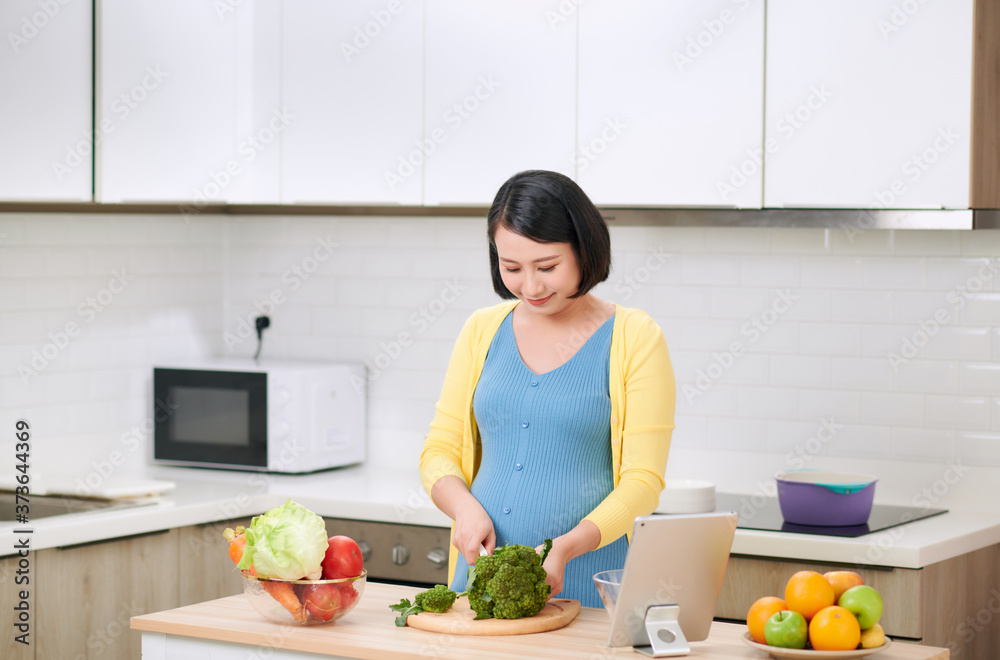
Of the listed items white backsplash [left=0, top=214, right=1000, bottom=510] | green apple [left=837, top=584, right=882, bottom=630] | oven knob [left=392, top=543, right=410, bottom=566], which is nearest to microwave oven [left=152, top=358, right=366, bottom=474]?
white backsplash [left=0, top=214, right=1000, bottom=510]

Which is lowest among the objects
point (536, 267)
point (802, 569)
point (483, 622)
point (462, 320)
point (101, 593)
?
point (101, 593)

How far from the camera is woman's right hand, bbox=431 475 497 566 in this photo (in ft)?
7.00

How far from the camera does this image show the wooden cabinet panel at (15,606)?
2812 mm

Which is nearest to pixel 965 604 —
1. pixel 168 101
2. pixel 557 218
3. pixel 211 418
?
pixel 557 218

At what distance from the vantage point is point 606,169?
321 cm

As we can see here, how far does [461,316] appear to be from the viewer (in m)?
3.83

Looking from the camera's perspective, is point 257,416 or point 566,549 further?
point 257,416

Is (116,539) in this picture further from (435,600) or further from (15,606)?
(435,600)

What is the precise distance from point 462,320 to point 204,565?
1067 millimetres

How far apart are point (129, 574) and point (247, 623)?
4.03 feet

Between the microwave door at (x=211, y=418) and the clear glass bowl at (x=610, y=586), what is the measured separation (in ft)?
6.56

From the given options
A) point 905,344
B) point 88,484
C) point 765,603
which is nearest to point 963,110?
point 905,344

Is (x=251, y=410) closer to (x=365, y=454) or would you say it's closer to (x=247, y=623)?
(x=365, y=454)

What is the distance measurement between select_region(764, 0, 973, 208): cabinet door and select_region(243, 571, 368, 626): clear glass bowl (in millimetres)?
1593
